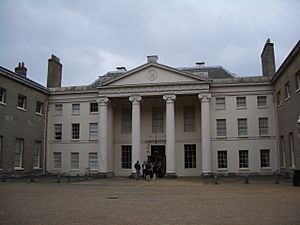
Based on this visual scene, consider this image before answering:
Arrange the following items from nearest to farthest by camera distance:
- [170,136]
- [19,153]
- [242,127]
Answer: [19,153], [170,136], [242,127]

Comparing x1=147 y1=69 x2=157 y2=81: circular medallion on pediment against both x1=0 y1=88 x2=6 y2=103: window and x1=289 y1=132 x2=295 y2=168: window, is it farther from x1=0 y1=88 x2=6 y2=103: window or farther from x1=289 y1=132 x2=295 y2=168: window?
x1=289 y1=132 x2=295 y2=168: window

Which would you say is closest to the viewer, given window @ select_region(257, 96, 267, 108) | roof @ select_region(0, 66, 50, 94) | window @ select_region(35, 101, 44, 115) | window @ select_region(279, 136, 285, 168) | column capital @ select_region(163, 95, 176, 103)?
roof @ select_region(0, 66, 50, 94)

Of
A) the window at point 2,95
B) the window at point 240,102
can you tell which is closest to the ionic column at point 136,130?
the window at point 240,102

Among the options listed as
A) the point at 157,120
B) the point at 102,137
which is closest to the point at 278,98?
the point at 157,120

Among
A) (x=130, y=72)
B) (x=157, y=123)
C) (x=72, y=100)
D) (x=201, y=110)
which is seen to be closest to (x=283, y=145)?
(x=201, y=110)

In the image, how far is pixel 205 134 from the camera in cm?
3216

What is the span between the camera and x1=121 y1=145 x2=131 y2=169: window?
36.3m

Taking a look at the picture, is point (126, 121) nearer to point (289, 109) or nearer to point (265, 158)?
point (265, 158)

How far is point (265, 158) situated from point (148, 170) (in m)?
11.3

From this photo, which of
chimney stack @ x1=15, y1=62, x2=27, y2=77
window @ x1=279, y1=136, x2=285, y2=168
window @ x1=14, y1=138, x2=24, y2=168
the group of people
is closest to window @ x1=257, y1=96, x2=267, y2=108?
window @ x1=279, y1=136, x2=285, y2=168

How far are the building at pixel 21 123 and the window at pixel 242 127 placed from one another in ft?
64.3

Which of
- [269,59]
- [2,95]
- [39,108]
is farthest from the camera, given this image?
[39,108]

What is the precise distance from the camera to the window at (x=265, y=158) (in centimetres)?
3281

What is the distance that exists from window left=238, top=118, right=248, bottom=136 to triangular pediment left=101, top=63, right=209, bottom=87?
531 centimetres
